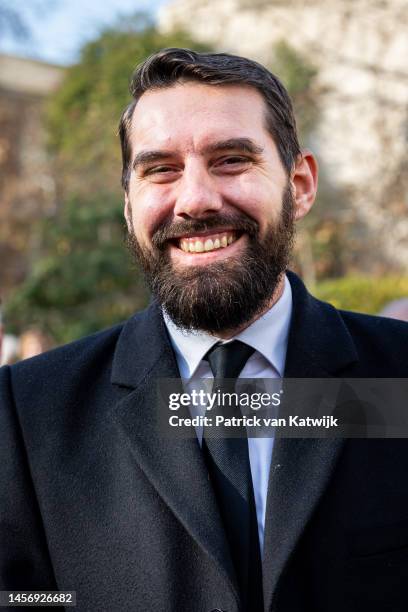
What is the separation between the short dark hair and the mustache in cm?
26

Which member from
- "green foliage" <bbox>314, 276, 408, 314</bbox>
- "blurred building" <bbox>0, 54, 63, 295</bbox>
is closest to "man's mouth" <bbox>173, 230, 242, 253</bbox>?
"green foliage" <bbox>314, 276, 408, 314</bbox>

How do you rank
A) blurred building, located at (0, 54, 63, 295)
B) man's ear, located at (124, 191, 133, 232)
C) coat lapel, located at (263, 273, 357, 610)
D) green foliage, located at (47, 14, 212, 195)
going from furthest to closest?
blurred building, located at (0, 54, 63, 295), green foliage, located at (47, 14, 212, 195), man's ear, located at (124, 191, 133, 232), coat lapel, located at (263, 273, 357, 610)

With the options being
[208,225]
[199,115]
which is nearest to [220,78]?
[199,115]

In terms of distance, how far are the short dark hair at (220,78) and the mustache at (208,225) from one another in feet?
0.84

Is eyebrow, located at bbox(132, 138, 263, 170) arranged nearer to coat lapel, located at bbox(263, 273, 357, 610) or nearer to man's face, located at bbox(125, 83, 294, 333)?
man's face, located at bbox(125, 83, 294, 333)

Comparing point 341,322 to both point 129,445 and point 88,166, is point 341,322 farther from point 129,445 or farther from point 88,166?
point 88,166

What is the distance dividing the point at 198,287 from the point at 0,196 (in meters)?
13.8

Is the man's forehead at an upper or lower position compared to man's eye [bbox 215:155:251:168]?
upper

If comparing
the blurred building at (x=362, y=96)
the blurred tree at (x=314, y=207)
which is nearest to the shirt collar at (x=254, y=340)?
the blurred tree at (x=314, y=207)

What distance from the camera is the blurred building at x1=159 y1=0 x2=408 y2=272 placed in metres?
12.6

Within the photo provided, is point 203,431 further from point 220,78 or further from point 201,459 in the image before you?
point 220,78

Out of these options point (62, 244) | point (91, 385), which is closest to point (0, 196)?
point (62, 244)

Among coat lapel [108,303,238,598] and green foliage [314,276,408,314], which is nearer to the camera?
coat lapel [108,303,238,598]

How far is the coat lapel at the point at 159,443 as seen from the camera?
1.70 metres
